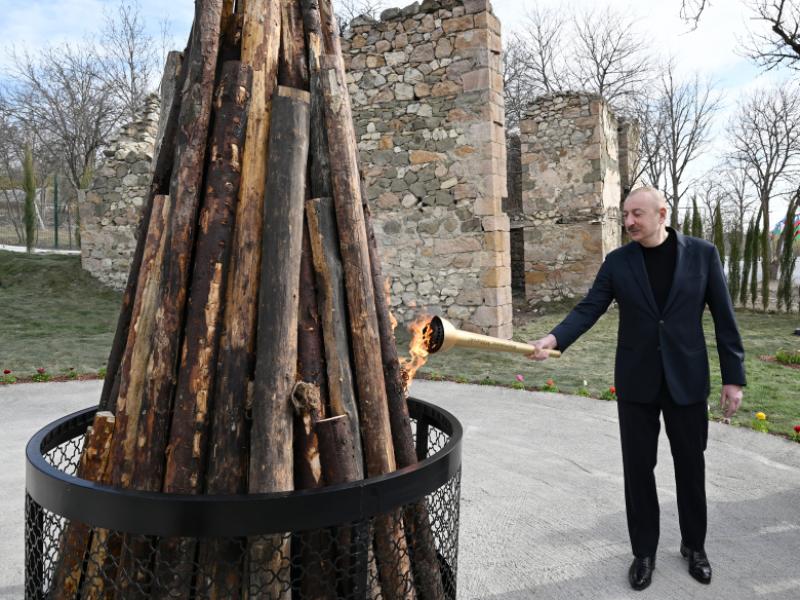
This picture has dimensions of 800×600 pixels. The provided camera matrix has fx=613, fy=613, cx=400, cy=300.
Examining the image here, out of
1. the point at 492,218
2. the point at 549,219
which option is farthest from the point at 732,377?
the point at 549,219

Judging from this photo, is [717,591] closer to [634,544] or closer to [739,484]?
[634,544]

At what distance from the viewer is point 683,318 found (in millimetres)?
2646

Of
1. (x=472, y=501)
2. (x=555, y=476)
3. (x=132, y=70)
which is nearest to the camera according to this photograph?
(x=472, y=501)

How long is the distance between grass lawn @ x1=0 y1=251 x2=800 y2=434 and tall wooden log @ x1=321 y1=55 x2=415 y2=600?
4254 mm

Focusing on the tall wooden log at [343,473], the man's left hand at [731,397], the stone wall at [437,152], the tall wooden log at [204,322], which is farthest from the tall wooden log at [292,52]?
the stone wall at [437,152]

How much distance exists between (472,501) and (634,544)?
0.98m

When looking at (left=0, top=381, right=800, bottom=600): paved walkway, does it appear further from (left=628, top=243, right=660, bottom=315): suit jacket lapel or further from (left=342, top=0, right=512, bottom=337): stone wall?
(left=342, top=0, right=512, bottom=337): stone wall

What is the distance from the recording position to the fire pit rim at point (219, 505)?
4.47 ft

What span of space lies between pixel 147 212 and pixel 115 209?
430 inches

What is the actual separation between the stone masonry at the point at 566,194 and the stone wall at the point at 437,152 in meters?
4.10

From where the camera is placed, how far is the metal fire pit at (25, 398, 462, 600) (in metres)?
1.37

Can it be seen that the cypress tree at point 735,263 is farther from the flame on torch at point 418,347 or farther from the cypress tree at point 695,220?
the flame on torch at point 418,347

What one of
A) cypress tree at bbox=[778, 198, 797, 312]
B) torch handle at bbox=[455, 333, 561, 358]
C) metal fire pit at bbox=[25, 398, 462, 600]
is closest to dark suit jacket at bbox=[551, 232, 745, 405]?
torch handle at bbox=[455, 333, 561, 358]

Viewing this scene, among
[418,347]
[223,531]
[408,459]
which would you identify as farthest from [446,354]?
[223,531]
